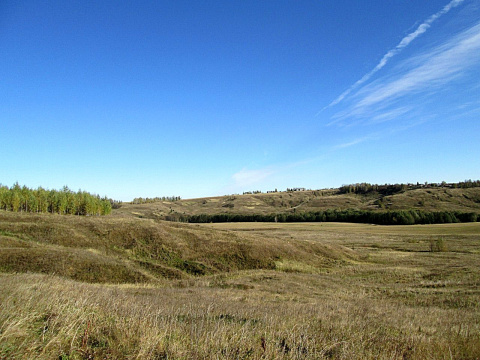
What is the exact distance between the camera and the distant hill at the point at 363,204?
12962 centimetres

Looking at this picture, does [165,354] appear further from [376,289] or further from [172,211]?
[172,211]

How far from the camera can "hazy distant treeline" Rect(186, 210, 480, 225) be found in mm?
96688

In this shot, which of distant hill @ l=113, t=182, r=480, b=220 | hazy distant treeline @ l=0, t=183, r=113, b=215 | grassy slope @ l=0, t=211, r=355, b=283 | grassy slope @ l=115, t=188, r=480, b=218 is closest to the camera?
grassy slope @ l=0, t=211, r=355, b=283

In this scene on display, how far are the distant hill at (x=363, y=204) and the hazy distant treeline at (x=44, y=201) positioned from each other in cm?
1631

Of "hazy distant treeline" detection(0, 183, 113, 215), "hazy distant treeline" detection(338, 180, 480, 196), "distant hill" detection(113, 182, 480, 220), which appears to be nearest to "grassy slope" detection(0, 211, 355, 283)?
"hazy distant treeline" detection(0, 183, 113, 215)

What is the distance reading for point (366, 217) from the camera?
11000 centimetres

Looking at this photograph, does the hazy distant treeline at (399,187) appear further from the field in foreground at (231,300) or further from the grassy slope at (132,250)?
the grassy slope at (132,250)

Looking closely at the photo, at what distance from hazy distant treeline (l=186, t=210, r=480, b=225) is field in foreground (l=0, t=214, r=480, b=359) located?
4237cm

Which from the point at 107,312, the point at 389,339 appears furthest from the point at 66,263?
the point at 389,339

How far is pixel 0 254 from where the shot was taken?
24.2 meters

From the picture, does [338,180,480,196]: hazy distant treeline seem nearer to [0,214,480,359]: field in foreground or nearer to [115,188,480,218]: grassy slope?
[115,188,480,218]: grassy slope

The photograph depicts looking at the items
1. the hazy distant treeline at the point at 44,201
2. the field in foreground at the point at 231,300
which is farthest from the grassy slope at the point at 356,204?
the field in foreground at the point at 231,300

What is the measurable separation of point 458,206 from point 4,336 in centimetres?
15177

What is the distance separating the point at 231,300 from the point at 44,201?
9510cm
